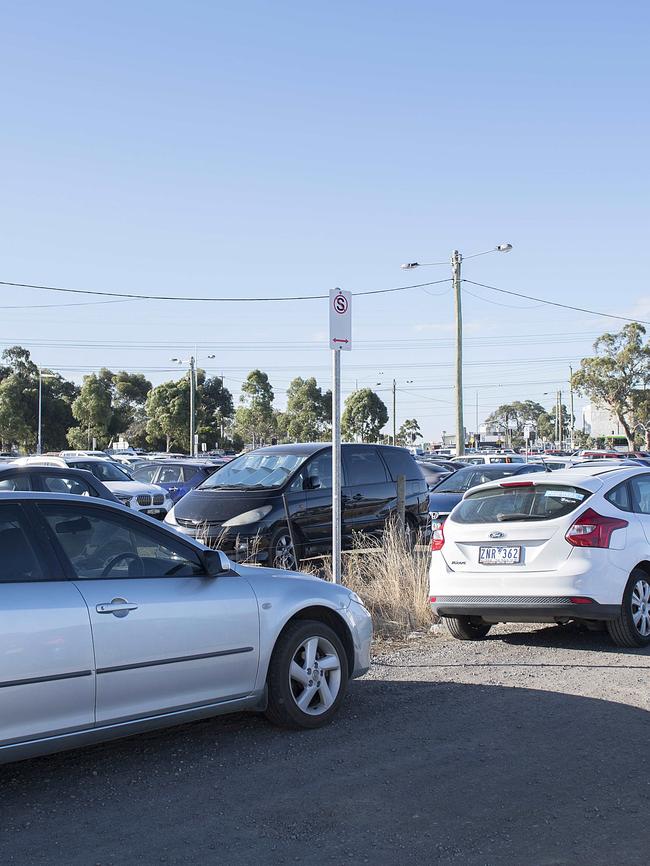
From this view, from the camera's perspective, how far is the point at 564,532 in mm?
8227

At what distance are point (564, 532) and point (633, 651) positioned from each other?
121 centimetres

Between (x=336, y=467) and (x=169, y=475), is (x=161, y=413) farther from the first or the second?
(x=336, y=467)

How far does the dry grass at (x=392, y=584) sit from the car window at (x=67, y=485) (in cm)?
406

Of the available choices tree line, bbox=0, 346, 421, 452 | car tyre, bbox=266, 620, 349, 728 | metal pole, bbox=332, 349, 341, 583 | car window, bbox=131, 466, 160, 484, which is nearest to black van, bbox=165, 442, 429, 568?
metal pole, bbox=332, 349, 341, 583

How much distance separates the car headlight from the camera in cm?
1239

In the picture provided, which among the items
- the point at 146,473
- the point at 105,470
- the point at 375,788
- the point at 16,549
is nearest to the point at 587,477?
the point at 375,788

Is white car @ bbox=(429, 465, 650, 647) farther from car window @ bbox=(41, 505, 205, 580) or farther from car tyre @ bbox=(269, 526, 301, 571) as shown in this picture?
car tyre @ bbox=(269, 526, 301, 571)

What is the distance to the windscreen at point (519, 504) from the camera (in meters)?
8.48

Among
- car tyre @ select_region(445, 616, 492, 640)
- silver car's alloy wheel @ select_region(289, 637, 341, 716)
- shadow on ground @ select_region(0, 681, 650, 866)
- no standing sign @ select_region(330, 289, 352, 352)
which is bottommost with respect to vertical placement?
shadow on ground @ select_region(0, 681, 650, 866)

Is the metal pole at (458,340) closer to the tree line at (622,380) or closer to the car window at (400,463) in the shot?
the car window at (400,463)

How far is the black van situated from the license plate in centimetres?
420

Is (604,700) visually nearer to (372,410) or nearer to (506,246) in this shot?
(506,246)

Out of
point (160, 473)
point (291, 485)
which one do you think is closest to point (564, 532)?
point (291, 485)

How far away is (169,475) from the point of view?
24141mm
